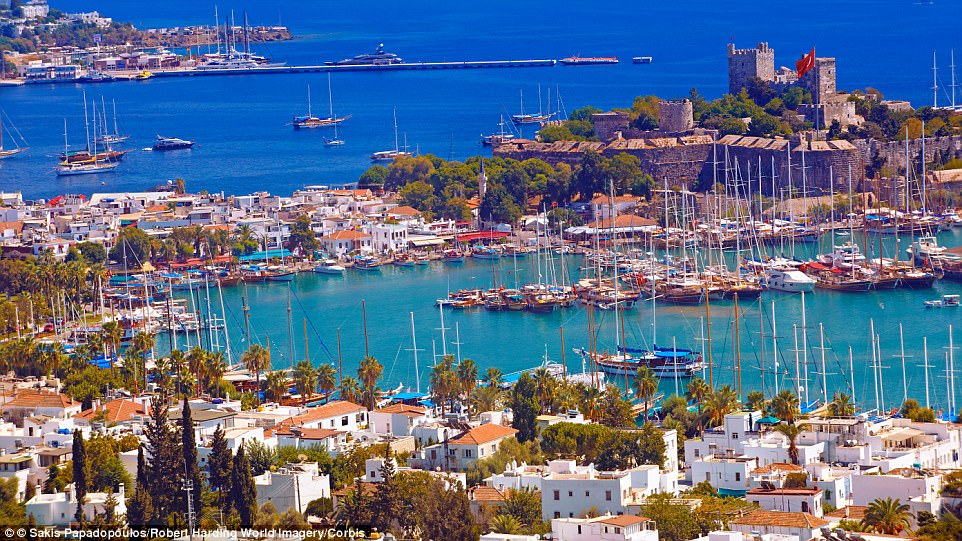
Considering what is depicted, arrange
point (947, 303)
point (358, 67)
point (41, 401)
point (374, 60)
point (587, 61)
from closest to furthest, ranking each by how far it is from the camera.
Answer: point (41, 401)
point (947, 303)
point (587, 61)
point (358, 67)
point (374, 60)

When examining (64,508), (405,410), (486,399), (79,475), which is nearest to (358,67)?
(486,399)

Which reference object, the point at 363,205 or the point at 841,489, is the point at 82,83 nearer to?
the point at 363,205

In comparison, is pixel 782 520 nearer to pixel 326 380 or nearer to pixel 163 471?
pixel 163 471

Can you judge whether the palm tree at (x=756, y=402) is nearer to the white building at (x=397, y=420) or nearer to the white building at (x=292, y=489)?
the white building at (x=397, y=420)

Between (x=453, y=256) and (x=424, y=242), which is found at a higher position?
(x=424, y=242)

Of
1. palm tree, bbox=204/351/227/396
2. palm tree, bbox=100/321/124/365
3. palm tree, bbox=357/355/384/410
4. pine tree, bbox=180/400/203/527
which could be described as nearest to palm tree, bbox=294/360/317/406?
palm tree, bbox=357/355/384/410

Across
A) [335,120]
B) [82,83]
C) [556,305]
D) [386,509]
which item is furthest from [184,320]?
[82,83]
